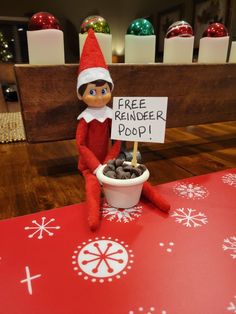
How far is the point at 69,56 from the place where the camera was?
121 inches

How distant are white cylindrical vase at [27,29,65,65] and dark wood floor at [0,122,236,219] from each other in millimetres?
333


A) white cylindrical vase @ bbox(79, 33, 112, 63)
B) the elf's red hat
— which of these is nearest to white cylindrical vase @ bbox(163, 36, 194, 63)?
white cylindrical vase @ bbox(79, 33, 112, 63)

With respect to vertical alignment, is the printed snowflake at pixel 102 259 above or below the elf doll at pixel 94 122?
below

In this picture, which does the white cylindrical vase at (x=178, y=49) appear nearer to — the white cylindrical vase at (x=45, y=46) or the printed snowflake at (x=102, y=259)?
the white cylindrical vase at (x=45, y=46)

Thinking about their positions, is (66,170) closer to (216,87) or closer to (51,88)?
(51,88)

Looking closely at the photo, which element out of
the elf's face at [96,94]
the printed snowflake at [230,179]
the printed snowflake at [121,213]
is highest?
the elf's face at [96,94]

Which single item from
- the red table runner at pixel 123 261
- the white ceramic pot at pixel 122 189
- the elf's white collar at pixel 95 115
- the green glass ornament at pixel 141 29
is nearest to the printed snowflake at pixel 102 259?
the red table runner at pixel 123 261

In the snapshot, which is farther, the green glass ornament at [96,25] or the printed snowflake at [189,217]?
the green glass ornament at [96,25]

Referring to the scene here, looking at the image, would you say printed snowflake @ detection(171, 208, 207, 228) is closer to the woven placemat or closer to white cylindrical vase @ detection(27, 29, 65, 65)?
white cylindrical vase @ detection(27, 29, 65, 65)

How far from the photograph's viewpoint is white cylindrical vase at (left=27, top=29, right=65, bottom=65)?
2.23ft

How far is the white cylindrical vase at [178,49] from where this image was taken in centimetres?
85

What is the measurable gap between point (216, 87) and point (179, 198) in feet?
1.80

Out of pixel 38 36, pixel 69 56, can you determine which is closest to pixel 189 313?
pixel 38 36

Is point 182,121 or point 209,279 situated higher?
point 182,121
